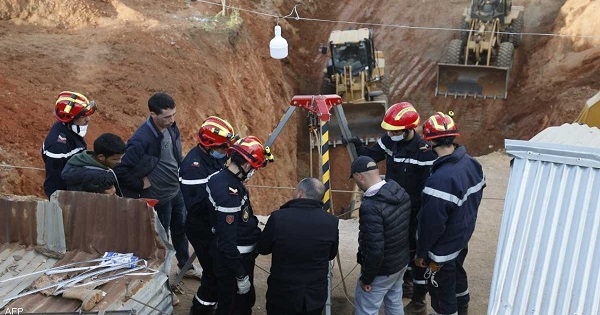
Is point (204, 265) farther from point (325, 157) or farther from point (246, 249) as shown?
point (325, 157)

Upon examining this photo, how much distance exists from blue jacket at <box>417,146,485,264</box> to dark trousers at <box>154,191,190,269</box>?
2636 mm

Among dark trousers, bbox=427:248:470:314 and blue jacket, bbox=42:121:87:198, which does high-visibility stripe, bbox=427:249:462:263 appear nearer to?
dark trousers, bbox=427:248:470:314

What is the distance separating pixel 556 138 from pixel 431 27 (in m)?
15.6

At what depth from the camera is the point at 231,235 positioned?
5555mm

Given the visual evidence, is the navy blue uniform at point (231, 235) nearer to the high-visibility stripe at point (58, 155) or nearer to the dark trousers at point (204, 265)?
the dark trousers at point (204, 265)

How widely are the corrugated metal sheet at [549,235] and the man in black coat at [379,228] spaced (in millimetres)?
995

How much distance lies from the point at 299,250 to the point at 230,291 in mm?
922

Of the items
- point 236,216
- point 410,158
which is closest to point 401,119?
point 410,158

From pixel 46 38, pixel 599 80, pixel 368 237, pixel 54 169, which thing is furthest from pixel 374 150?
pixel 599 80

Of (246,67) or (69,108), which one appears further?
(246,67)

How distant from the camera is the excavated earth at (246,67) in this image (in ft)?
39.5

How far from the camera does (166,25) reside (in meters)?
15.5

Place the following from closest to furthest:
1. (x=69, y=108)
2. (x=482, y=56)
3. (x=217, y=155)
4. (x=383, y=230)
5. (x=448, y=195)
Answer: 1. (x=383, y=230)
2. (x=448, y=195)
3. (x=217, y=155)
4. (x=69, y=108)
5. (x=482, y=56)

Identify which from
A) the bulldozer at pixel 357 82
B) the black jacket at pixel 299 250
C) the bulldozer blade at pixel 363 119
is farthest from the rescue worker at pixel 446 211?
the bulldozer blade at pixel 363 119
